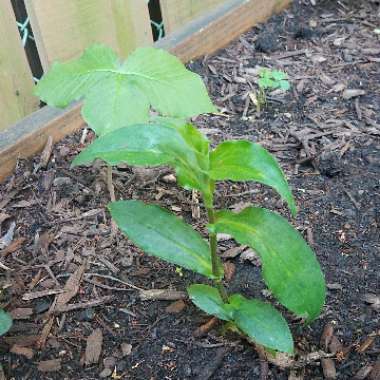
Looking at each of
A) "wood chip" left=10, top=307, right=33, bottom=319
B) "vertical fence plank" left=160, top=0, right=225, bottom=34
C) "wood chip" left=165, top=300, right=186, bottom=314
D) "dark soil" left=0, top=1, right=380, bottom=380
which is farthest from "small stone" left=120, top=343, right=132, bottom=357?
"vertical fence plank" left=160, top=0, right=225, bottom=34

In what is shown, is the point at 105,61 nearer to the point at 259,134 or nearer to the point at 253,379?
the point at 259,134

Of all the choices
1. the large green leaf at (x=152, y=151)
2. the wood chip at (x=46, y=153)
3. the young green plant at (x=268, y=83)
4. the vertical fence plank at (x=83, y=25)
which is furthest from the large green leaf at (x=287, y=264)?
the vertical fence plank at (x=83, y=25)

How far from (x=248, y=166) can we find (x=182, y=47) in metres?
1.27

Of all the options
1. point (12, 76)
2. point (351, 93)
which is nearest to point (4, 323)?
point (12, 76)

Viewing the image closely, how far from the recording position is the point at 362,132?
6.15 feet

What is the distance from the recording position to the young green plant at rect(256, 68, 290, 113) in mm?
2008

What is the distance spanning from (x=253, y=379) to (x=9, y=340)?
0.54m

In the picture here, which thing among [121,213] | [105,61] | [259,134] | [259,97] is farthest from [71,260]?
[259,97]

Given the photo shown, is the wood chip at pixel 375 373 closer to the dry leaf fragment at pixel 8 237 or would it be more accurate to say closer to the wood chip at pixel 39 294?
the wood chip at pixel 39 294

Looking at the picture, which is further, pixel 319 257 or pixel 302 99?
pixel 302 99

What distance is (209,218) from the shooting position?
1.11 m

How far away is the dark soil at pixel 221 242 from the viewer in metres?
1.25

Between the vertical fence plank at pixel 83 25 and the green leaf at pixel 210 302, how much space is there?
1047 millimetres

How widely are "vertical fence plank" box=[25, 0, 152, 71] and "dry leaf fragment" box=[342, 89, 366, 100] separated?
74 cm
